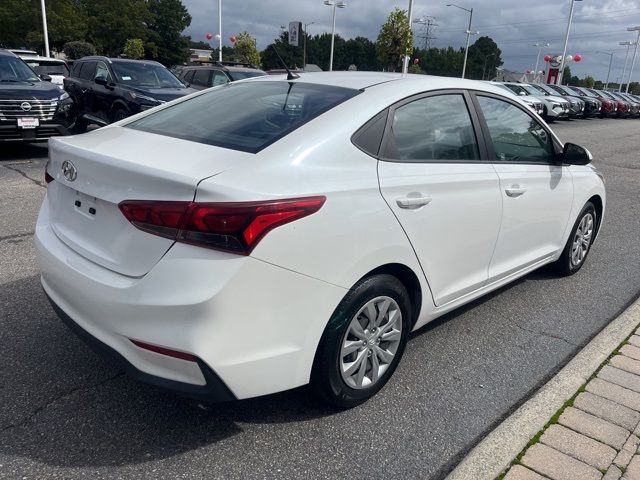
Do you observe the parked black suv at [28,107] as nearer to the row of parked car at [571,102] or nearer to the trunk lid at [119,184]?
the trunk lid at [119,184]

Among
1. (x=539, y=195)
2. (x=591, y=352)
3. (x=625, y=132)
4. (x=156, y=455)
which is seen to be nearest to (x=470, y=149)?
(x=539, y=195)

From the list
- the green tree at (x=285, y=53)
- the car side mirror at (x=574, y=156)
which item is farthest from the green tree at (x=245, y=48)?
the car side mirror at (x=574, y=156)

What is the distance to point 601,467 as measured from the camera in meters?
2.47

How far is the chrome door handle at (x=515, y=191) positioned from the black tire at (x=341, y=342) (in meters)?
1.16

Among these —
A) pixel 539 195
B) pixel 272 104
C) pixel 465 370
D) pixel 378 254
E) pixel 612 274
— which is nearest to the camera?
pixel 378 254

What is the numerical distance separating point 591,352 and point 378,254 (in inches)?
71.6

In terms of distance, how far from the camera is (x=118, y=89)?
10.8 meters

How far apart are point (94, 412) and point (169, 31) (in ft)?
258

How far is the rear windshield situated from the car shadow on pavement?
131 cm

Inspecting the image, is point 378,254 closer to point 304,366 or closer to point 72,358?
point 304,366

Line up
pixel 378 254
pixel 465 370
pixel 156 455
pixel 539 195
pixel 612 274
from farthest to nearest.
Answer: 1. pixel 612 274
2. pixel 539 195
3. pixel 465 370
4. pixel 378 254
5. pixel 156 455

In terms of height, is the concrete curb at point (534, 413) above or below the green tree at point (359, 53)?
below

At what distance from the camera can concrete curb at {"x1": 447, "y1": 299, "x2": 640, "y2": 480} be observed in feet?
7.95

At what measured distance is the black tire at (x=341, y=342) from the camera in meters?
2.51
